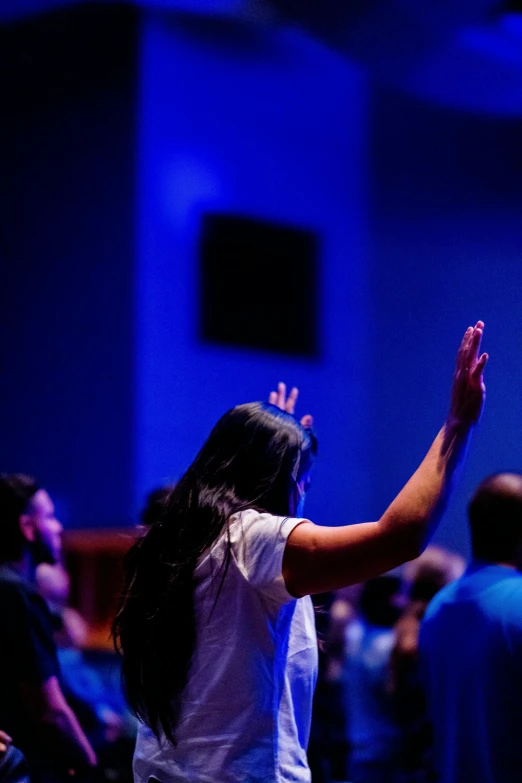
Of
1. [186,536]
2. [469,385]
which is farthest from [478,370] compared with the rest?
[186,536]

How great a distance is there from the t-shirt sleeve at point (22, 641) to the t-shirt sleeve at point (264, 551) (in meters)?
0.89

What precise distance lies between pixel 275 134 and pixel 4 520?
549 centimetres

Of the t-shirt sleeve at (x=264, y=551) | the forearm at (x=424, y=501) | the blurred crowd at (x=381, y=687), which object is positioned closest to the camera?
the forearm at (x=424, y=501)

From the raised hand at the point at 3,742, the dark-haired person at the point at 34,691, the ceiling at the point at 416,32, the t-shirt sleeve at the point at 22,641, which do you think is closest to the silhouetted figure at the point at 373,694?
the dark-haired person at the point at 34,691

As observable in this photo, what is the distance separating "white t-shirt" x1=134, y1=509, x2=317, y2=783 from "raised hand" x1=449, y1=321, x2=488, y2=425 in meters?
0.27

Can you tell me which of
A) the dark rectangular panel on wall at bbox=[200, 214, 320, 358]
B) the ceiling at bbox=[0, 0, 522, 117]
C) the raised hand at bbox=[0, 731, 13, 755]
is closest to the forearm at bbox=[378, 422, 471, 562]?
the raised hand at bbox=[0, 731, 13, 755]

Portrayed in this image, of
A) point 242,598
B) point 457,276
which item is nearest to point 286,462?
point 242,598

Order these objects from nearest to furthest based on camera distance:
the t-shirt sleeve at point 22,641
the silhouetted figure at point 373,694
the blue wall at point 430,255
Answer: the t-shirt sleeve at point 22,641 < the silhouetted figure at point 373,694 < the blue wall at point 430,255

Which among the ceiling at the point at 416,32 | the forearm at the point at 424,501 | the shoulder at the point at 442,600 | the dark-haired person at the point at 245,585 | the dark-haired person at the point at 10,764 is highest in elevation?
the ceiling at the point at 416,32

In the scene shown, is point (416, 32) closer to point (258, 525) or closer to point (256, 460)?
point (256, 460)

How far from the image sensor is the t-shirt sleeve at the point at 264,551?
1335 mm

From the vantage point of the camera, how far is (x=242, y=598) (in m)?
1.39

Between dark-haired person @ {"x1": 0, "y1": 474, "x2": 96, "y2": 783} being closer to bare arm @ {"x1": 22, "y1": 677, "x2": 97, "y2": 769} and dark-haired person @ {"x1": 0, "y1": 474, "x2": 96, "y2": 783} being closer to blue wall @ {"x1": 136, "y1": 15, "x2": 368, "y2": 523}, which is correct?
bare arm @ {"x1": 22, "y1": 677, "x2": 97, "y2": 769}

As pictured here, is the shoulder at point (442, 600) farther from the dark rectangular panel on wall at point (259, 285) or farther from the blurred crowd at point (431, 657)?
the dark rectangular panel on wall at point (259, 285)
